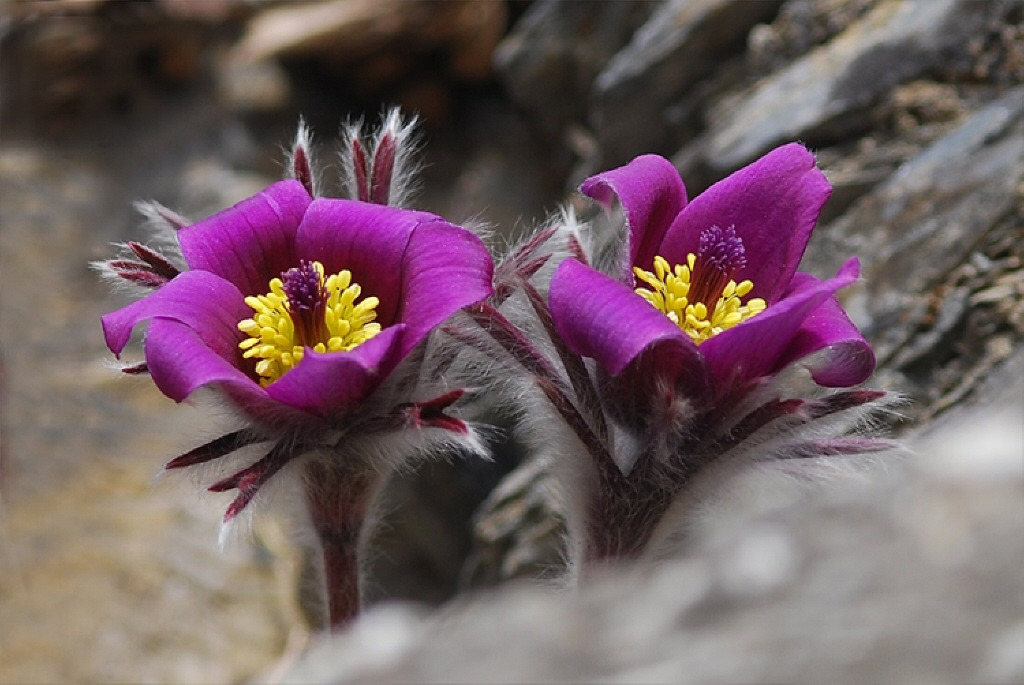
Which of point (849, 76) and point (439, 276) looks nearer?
point (439, 276)

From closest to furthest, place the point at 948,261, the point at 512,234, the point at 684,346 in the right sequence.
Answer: the point at 684,346
the point at 512,234
the point at 948,261

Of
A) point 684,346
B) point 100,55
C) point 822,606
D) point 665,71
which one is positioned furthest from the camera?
point 100,55

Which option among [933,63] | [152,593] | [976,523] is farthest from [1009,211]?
[152,593]

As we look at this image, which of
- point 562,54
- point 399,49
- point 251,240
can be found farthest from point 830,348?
point 399,49

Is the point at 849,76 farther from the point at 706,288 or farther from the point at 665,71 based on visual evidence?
the point at 706,288

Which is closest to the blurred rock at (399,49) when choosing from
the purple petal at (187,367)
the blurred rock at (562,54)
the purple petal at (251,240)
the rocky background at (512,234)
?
the rocky background at (512,234)

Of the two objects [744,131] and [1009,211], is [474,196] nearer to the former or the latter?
[744,131]
